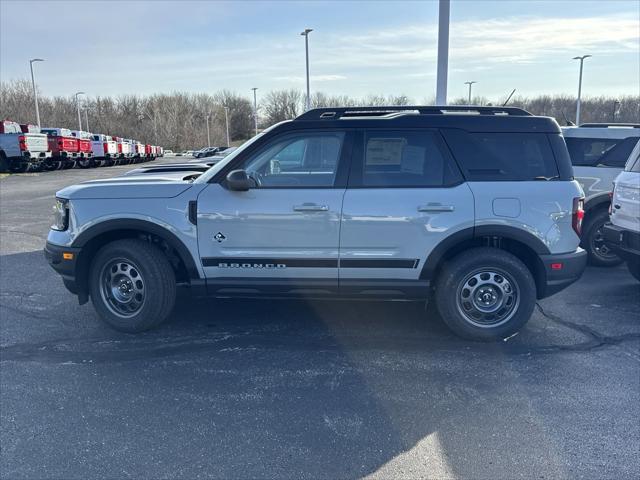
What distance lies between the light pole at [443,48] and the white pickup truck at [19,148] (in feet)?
75.3

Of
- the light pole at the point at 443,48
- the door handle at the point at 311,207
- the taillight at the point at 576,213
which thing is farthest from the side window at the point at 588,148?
the door handle at the point at 311,207

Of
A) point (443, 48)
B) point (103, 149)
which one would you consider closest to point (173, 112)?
point (103, 149)

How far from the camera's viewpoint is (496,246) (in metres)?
4.66

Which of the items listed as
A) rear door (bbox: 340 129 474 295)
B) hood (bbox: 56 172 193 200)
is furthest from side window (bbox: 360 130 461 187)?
hood (bbox: 56 172 193 200)

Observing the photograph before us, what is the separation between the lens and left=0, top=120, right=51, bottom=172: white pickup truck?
24984 mm

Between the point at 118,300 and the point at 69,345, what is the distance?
0.55 metres

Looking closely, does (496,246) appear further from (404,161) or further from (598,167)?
(598,167)

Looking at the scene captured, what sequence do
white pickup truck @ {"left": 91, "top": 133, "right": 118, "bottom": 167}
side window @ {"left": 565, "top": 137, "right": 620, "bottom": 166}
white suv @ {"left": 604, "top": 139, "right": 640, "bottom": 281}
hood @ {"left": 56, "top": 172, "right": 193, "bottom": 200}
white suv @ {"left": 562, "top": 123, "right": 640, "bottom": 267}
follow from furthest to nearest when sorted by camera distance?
1. white pickup truck @ {"left": 91, "top": 133, "right": 118, "bottom": 167}
2. side window @ {"left": 565, "top": 137, "right": 620, "bottom": 166}
3. white suv @ {"left": 562, "top": 123, "right": 640, "bottom": 267}
4. white suv @ {"left": 604, "top": 139, "right": 640, "bottom": 281}
5. hood @ {"left": 56, "top": 172, "right": 193, "bottom": 200}

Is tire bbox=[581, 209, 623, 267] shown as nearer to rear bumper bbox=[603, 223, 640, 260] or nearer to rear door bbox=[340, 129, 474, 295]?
rear bumper bbox=[603, 223, 640, 260]

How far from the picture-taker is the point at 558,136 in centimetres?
452

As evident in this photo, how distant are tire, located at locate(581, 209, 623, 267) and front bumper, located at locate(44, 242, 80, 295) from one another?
21.5 feet

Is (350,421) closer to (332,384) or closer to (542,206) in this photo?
(332,384)

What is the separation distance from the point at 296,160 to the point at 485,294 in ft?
6.78

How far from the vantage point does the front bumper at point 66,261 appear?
15.1 feet
